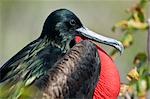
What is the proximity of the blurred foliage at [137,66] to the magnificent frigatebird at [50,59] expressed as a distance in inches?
3.7

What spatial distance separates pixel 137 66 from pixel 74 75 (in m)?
0.30

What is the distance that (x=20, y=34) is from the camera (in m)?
5.19

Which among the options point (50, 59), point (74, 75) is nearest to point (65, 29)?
point (50, 59)

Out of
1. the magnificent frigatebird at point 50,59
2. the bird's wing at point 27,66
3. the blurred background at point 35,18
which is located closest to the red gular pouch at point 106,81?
the magnificent frigatebird at point 50,59

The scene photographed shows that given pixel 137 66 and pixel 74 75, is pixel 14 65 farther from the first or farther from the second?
pixel 137 66

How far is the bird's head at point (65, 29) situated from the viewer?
3.11m

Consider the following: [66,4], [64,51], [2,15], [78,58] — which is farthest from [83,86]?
[66,4]

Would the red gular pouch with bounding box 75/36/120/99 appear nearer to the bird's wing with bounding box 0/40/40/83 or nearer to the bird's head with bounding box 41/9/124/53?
the bird's head with bounding box 41/9/124/53

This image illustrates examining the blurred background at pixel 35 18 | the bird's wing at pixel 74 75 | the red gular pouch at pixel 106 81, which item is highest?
the bird's wing at pixel 74 75

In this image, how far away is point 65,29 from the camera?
3170mm

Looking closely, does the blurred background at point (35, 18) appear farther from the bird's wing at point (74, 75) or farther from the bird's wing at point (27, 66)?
the bird's wing at point (74, 75)

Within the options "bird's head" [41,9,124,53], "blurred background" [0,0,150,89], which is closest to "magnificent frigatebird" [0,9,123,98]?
"bird's head" [41,9,124,53]

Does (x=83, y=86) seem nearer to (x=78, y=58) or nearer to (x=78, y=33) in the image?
(x=78, y=58)

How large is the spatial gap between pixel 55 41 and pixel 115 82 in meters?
0.32
